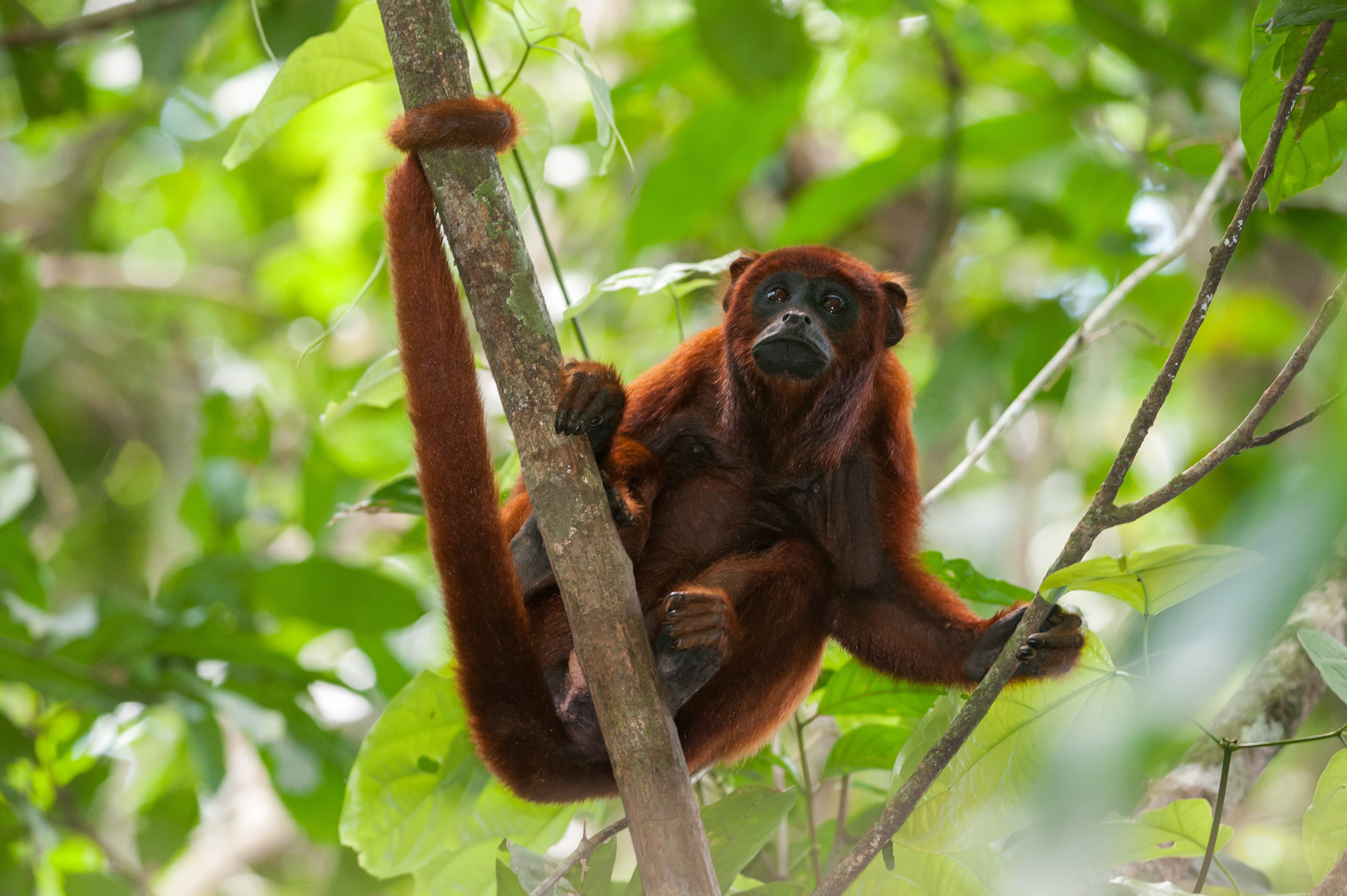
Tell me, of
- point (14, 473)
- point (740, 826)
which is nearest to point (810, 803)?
point (740, 826)

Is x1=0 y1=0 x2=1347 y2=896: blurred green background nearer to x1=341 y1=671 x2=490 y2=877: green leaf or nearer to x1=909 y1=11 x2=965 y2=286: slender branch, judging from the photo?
x1=909 y1=11 x2=965 y2=286: slender branch

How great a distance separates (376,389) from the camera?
2361 mm

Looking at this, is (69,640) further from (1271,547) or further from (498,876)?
(1271,547)

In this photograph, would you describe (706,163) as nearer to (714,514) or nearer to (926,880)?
(714,514)

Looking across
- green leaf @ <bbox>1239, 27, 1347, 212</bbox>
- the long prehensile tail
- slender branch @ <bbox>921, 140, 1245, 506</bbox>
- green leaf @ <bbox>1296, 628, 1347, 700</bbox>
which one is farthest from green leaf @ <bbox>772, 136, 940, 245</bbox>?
green leaf @ <bbox>1296, 628, 1347, 700</bbox>

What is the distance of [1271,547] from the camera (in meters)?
2.11

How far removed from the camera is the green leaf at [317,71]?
2072 millimetres

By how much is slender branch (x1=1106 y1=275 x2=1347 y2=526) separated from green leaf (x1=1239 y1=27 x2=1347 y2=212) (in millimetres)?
350

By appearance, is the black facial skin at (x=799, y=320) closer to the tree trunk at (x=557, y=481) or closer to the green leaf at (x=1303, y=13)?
the tree trunk at (x=557, y=481)

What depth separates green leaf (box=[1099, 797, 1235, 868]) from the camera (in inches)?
63.2

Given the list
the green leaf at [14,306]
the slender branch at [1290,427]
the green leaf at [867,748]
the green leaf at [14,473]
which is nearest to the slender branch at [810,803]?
the green leaf at [867,748]

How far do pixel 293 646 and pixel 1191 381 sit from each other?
432 centimetres

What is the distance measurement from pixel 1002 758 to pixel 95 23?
270 centimetres

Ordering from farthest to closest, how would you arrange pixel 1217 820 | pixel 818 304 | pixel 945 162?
1. pixel 945 162
2. pixel 818 304
3. pixel 1217 820
